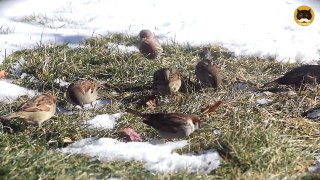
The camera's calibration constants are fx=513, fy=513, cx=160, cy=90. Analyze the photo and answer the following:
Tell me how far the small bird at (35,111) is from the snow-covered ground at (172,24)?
0.59 m

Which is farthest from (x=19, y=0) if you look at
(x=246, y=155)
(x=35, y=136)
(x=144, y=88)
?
(x=246, y=155)

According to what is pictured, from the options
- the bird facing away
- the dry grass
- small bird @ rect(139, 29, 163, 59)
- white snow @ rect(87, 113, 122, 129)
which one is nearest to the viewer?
the dry grass

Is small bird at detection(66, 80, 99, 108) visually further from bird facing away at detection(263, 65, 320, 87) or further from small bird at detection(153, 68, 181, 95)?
bird facing away at detection(263, 65, 320, 87)

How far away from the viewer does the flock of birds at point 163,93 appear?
15.9ft

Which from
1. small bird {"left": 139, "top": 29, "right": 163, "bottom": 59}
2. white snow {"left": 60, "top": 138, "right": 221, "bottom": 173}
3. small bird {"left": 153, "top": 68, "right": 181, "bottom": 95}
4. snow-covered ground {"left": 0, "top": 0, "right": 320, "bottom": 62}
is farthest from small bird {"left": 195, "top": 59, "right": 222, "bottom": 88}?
snow-covered ground {"left": 0, "top": 0, "right": 320, "bottom": 62}

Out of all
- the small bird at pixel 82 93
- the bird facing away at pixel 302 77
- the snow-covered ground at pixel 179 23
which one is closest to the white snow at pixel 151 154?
the small bird at pixel 82 93

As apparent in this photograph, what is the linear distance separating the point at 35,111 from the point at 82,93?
682mm

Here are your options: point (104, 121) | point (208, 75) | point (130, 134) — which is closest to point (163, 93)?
point (208, 75)

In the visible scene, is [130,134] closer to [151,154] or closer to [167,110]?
[151,154]

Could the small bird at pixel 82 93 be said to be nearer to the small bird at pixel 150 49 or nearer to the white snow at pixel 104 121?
the white snow at pixel 104 121

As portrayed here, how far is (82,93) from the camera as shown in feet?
18.7

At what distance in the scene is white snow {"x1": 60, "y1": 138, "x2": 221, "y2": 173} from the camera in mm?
4344

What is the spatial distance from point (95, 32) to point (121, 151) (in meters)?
4.60

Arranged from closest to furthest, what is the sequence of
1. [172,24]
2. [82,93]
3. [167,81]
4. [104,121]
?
[104,121] → [82,93] → [167,81] → [172,24]
